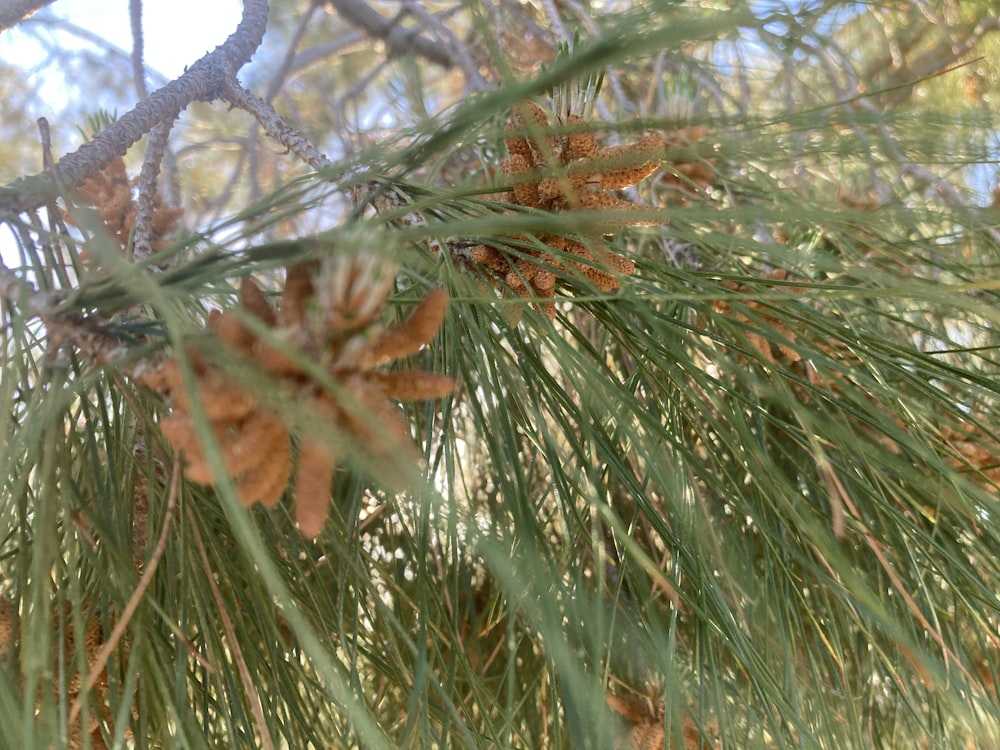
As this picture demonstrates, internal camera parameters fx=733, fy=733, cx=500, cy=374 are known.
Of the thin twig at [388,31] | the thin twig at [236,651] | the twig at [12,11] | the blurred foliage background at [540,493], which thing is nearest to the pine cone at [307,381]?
the blurred foliage background at [540,493]

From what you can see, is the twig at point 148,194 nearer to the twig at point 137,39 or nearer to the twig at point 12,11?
the twig at point 12,11

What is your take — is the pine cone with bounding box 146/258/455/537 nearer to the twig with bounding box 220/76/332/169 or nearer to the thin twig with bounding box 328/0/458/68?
Result: the twig with bounding box 220/76/332/169

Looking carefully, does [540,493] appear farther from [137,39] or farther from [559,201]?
[137,39]

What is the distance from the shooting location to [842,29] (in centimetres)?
155

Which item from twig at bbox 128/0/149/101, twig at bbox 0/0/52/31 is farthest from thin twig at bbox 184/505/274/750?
twig at bbox 128/0/149/101

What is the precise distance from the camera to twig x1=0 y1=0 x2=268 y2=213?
1.40 feet

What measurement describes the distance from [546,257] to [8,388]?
1.02 ft

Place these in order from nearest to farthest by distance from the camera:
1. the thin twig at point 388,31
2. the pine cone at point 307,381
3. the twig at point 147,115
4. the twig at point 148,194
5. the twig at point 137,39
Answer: the pine cone at point 307,381, the twig at point 147,115, the twig at point 148,194, the twig at point 137,39, the thin twig at point 388,31

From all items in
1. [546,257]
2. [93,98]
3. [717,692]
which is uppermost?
[93,98]

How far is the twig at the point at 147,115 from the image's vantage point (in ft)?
1.40

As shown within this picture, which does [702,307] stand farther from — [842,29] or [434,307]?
[842,29]

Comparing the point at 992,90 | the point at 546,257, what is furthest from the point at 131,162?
the point at 992,90

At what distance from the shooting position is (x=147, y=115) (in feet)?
1.85

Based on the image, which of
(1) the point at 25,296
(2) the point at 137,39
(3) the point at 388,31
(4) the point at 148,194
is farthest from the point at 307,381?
(3) the point at 388,31
